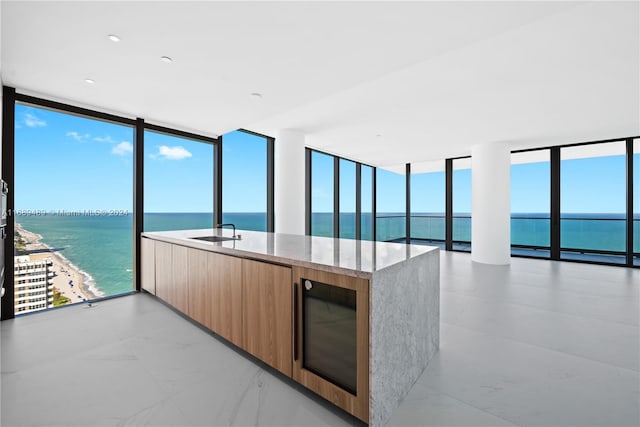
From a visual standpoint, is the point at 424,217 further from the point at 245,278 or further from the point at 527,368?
the point at 245,278

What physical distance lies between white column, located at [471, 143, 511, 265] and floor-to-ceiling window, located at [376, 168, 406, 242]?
2.57 metres

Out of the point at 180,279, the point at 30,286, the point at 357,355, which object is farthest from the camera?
the point at 30,286

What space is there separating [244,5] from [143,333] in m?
2.83

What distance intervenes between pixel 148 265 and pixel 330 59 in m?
3.33

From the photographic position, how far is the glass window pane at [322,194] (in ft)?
21.1

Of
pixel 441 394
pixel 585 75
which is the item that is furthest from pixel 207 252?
pixel 585 75

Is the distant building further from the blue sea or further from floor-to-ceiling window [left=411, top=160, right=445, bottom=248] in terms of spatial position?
floor-to-ceiling window [left=411, top=160, right=445, bottom=248]

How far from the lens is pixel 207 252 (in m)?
2.39

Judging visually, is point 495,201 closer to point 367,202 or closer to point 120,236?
point 367,202

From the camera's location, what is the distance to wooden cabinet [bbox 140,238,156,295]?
11.1ft

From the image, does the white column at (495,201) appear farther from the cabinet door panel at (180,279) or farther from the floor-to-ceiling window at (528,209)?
the cabinet door panel at (180,279)

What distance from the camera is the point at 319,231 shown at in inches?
290

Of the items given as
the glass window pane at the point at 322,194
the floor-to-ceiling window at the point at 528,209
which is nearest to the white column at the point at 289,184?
the glass window pane at the point at 322,194

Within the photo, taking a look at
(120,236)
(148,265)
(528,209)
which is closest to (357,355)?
(148,265)
